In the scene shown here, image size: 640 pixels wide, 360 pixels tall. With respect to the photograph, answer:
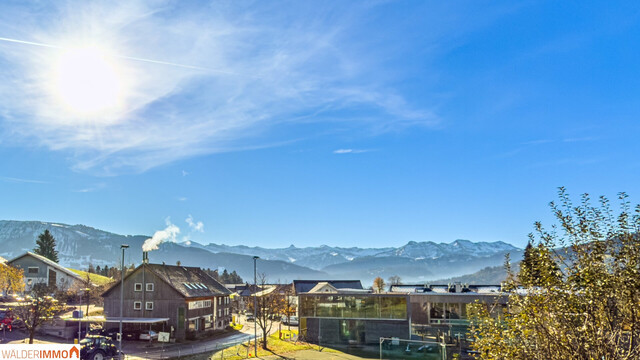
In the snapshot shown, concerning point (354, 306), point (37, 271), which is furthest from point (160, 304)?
point (37, 271)

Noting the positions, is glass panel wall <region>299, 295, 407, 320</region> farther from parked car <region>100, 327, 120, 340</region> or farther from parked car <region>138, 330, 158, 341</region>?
parked car <region>100, 327, 120, 340</region>

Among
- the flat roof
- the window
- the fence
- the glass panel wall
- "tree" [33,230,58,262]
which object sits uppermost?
"tree" [33,230,58,262]

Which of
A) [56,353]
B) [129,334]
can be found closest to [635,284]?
[56,353]

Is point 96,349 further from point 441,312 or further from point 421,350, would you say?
point 441,312

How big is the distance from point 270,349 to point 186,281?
73.7ft

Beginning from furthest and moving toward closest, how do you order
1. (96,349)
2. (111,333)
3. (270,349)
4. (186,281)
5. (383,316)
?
(186,281), (111,333), (383,316), (270,349), (96,349)

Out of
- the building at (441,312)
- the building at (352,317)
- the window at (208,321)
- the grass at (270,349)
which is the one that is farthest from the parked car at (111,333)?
the building at (441,312)

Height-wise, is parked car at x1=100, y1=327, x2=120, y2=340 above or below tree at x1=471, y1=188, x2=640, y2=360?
below

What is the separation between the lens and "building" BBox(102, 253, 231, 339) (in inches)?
2363

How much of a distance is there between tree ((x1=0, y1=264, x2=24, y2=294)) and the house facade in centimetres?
2547

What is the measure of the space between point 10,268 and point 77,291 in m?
12.2

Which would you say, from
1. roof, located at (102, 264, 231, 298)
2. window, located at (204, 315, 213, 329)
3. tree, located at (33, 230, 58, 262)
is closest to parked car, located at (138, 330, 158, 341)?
roof, located at (102, 264, 231, 298)

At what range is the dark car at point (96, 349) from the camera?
39.5m

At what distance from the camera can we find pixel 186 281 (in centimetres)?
6800
